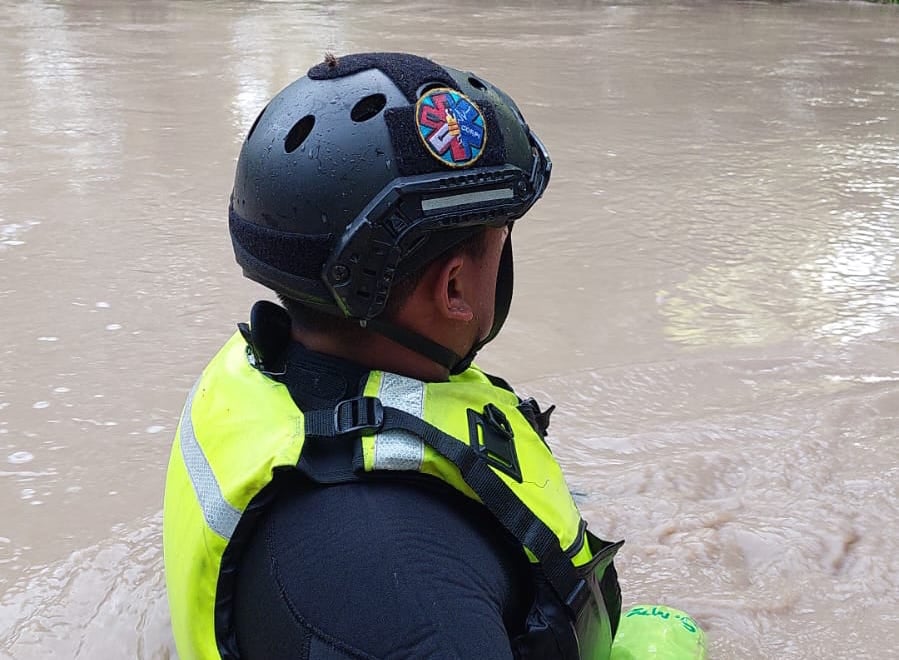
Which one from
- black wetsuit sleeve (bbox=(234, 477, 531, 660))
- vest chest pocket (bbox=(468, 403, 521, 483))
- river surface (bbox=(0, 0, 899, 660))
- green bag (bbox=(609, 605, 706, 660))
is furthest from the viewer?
river surface (bbox=(0, 0, 899, 660))

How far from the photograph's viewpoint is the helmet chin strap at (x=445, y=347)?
5.01 ft

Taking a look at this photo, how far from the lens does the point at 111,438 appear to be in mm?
3170

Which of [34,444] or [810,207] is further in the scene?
[810,207]

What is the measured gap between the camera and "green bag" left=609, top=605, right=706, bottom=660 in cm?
208

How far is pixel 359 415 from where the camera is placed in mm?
1419

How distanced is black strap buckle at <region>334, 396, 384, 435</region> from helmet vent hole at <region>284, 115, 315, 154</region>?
1.27 feet

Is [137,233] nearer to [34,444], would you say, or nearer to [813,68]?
[34,444]

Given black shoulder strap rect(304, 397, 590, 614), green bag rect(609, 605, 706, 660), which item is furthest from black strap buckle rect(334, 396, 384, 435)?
green bag rect(609, 605, 706, 660)

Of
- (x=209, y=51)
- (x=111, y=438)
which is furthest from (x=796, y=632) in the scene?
(x=209, y=51)

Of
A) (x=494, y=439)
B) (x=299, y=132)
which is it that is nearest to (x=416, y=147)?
(x=299, y=132)

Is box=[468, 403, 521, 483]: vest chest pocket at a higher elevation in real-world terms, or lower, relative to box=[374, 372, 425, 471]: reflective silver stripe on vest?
lower

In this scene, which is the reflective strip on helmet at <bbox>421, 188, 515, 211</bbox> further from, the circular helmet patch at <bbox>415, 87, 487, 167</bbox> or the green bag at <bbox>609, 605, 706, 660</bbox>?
the green bag at <bbox>609, 605, 706, 660</bbox>

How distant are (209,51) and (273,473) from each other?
9829 mm

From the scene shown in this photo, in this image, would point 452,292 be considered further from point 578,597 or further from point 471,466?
point 578,597
